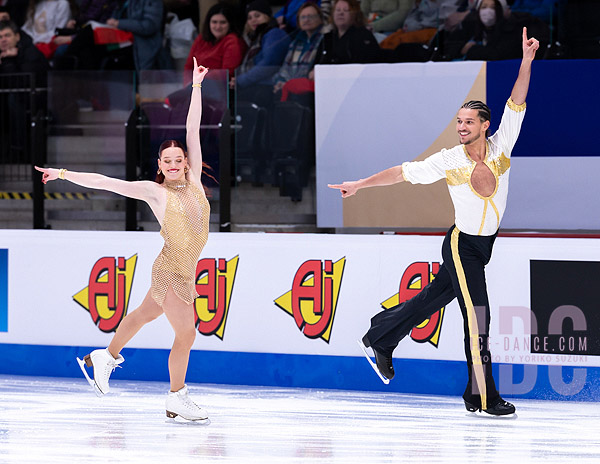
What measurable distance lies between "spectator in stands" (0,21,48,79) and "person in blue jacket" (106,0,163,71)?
730 millimetres

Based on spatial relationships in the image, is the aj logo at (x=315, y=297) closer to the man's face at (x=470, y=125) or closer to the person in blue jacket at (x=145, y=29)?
the man's face at (x=470, y=125)

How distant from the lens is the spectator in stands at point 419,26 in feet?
24.5

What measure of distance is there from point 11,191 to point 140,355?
2.29 metres

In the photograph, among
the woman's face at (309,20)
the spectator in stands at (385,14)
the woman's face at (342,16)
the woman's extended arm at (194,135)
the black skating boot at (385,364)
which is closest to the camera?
the woman's extended arm at (194,135)

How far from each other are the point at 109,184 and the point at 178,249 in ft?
1.38

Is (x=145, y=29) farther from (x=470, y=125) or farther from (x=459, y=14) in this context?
(x=470, y=125)

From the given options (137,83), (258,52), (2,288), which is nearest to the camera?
(2,288)

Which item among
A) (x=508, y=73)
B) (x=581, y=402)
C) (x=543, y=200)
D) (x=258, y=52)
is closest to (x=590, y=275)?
(x=581, y=402)

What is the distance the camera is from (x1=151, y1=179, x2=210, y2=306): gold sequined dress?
180 inches

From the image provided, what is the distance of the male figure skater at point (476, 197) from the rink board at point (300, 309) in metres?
0.45

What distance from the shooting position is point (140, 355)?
5.72 metres

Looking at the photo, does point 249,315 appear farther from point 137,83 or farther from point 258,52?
point 258,52

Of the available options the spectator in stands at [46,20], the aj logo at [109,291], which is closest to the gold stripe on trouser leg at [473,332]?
the aj logo at [109,291]

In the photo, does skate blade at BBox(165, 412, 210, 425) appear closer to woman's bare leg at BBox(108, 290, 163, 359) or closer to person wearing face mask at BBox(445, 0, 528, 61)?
woman's bare leg at BBox(108, 290, 163, 359)
